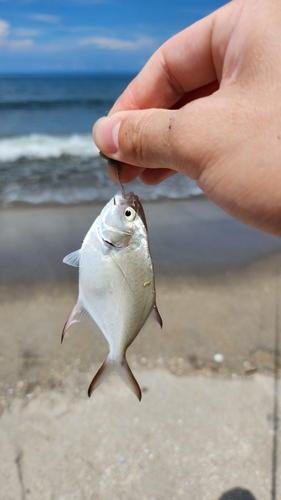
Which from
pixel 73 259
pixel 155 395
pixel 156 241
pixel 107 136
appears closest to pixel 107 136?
pixel 107 136

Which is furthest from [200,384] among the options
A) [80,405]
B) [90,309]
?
A: [90,309]

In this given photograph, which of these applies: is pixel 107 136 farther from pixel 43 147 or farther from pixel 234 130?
pixel 43 147

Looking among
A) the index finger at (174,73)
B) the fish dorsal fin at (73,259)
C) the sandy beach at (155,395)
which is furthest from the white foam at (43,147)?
the fish dorsal fin at (73,259)

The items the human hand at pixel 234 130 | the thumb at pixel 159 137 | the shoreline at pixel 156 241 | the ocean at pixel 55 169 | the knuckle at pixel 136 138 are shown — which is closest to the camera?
the human hand at pixel 234 130

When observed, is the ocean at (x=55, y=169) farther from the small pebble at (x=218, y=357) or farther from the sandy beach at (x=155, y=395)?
the small pebble at (x=218, y=357)

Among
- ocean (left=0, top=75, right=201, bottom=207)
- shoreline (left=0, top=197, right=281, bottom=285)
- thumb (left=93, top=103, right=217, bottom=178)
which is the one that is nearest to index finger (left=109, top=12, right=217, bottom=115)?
thumb (left=93, top=103, right=217, bottom=178)

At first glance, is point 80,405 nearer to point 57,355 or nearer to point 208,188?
point 57,355
